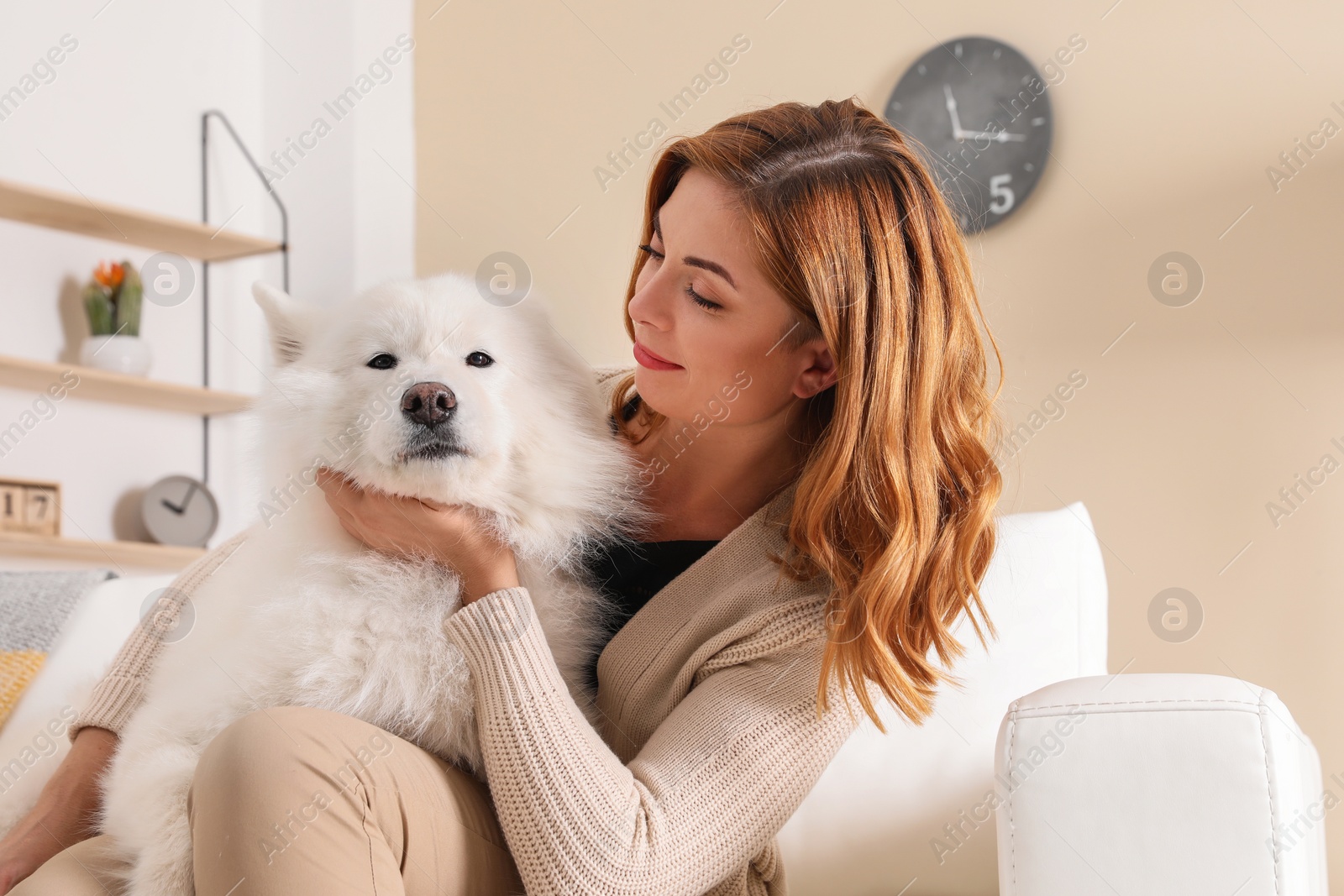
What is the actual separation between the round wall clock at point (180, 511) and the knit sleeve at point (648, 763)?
3106mm

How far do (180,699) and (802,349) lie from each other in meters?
0.94

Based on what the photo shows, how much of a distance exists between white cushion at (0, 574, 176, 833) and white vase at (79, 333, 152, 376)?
68.5 inches

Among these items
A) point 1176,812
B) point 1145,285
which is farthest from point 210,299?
point 1176,812

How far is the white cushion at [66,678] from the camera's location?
5.66 feet

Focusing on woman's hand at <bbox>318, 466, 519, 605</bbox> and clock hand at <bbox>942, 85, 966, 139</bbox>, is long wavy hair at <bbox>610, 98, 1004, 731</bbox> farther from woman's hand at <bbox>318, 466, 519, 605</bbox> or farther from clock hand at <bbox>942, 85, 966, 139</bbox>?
clock hand at <bbox>942, 85, 966, 139</bbox>

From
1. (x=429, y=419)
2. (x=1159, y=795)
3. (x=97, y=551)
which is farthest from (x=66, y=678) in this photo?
(x=1159, y=795)

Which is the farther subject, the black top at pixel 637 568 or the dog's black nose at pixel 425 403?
the black top at pixel 637 568

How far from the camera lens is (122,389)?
3.81 meters

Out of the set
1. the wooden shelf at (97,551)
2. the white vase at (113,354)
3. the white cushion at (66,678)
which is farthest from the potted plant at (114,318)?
the white cushion at (66,678)

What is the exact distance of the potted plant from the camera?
375cm

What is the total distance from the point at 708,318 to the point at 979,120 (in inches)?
73.0

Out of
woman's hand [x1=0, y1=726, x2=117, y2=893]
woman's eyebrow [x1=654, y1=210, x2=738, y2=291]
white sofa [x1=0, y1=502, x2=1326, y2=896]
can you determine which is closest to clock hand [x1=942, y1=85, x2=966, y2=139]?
white sofa [x1=0, y1=502, x2=1326, y2=896]

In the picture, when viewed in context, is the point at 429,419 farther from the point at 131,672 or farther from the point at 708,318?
the point at 131,672

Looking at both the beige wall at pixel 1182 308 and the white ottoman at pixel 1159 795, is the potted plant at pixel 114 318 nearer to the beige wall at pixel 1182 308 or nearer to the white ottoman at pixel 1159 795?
the beige wall at pixel 1182 308
